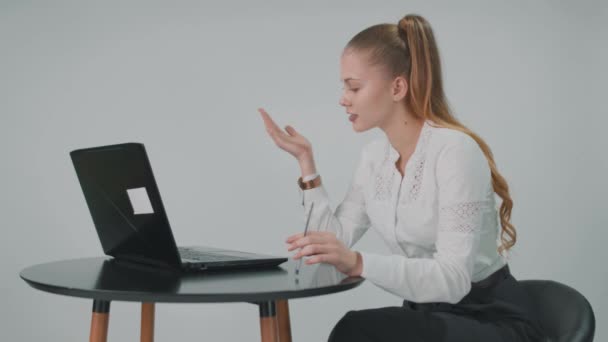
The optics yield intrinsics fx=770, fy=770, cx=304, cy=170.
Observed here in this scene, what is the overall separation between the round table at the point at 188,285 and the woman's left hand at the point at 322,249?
0.04m

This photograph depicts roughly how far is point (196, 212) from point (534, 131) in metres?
1.48

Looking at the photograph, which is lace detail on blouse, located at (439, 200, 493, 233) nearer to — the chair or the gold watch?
the chair

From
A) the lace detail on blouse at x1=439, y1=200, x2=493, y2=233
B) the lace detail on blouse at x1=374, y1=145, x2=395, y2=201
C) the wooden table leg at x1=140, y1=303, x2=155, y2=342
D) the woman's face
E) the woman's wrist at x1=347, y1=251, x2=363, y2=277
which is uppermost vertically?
the woman's face

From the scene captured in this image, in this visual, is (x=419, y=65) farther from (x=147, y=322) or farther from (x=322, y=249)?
(x=147, y=322)

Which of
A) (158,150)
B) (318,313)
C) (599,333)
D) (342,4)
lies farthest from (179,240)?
(599,333)

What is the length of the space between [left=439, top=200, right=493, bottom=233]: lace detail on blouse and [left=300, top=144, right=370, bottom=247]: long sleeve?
0.42 metres

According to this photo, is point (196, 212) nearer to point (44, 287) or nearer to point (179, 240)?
point (179, 240)

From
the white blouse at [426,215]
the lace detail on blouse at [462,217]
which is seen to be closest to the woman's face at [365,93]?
the white blouse at [426,215]

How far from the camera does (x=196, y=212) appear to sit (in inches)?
134

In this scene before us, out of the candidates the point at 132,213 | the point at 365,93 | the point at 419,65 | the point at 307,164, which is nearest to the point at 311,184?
the point at 307,164

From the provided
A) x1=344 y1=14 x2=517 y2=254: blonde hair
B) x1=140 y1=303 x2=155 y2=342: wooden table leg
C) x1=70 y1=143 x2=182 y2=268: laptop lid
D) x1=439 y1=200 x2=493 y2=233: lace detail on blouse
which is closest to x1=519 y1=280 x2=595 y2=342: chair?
x1=344 y1=14 x2=517 y2=254: blonde hair

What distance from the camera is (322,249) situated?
1430 millimetres

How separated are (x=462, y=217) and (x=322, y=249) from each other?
13.8 inches

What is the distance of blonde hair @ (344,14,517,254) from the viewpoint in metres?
1.81
